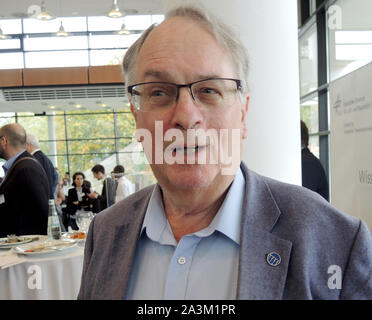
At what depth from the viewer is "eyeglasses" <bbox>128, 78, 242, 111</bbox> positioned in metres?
0.85

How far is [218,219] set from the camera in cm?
90

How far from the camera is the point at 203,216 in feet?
3.15

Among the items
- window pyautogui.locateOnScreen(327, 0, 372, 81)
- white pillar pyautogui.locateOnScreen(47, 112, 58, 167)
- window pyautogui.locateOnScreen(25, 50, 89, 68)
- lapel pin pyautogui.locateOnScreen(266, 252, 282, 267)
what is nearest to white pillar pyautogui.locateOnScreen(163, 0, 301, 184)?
lapel pin pyautogui.locateOnScreen(266, 252, 282, 267)

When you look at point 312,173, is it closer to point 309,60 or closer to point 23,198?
point 23,198

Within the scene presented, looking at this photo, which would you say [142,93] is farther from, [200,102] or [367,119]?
[367,119]

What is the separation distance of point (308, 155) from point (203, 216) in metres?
2.75

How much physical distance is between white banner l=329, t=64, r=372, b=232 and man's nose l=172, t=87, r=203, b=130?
185cm

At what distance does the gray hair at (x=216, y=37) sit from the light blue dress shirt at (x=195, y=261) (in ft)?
0.97

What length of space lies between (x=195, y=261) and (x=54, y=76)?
9.05m

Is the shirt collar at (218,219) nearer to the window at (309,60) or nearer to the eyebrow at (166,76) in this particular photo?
the eyebrow at (166,76)

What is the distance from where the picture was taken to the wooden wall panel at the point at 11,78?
8906 mm

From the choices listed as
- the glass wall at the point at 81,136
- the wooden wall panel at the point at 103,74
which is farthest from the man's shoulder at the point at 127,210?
the glass wall at the point at 81,136

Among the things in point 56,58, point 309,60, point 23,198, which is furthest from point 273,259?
point 56,58
